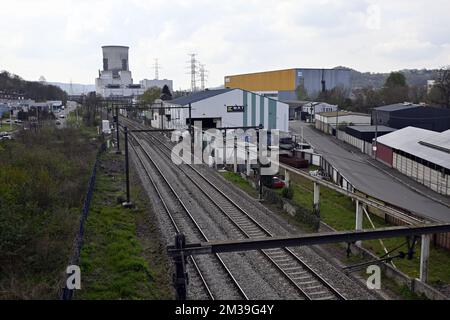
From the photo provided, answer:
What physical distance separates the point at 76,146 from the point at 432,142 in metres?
18.7

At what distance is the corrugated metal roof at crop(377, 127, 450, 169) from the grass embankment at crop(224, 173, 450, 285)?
4.83 meters

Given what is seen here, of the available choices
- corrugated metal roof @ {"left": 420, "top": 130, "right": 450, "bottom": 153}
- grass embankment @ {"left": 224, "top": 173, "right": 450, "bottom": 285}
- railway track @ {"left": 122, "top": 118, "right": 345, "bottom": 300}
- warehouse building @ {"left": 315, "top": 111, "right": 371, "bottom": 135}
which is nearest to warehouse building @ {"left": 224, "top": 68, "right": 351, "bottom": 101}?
warehouse building @ {"left": 315, "top": 111, "right": 371, "bottom": 135}

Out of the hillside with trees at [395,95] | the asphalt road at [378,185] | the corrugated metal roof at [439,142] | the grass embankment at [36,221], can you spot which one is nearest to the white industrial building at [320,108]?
the hillside with trees at [395,95]

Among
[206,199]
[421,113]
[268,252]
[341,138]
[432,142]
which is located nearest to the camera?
[268,252]

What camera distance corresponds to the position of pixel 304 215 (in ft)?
43.3

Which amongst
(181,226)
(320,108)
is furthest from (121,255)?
(320,108)

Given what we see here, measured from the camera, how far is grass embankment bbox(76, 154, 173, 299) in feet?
28.4

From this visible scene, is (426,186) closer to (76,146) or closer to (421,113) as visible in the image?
(421,113)

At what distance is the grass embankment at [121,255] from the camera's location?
341 inches

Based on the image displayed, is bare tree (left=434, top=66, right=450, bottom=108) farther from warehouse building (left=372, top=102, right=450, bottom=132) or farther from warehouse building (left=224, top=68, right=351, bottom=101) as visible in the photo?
warehouse building (left=224, top=68, right=351, bottom=101)

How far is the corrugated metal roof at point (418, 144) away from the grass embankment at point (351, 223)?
4832 mm

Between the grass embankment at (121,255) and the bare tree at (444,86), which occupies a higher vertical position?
the bare tree at (444,86)

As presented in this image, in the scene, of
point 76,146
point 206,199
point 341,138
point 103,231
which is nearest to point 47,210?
point 103,231

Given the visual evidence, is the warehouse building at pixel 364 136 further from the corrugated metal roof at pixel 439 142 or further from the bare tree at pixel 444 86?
the bare tree at pixel 444 86
